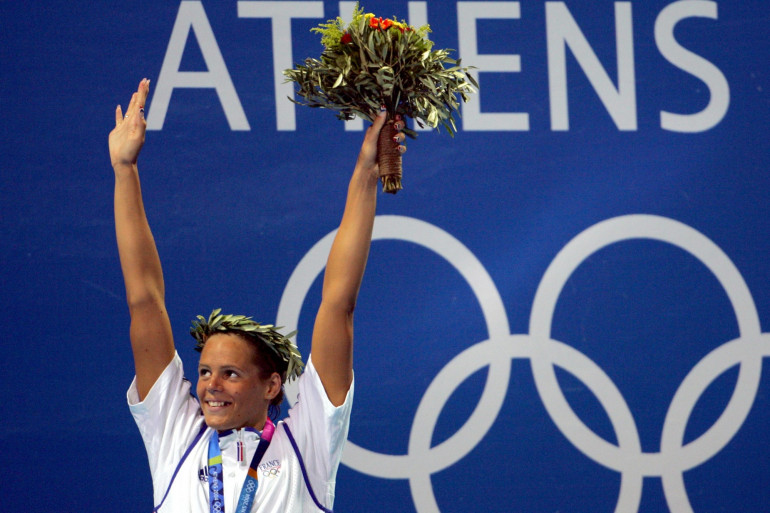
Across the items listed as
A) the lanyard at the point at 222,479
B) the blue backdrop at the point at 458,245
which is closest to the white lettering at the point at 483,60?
the blue backdrop at the point at 458,245

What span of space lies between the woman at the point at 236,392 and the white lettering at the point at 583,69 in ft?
6.89

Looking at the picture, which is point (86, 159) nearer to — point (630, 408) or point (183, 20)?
point (183, 20)

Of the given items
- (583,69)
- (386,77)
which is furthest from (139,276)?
(583,69)

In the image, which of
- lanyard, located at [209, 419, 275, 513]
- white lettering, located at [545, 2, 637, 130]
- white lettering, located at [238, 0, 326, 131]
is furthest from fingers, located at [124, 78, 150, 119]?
white lettering, located at [545, 2, 637, 130]

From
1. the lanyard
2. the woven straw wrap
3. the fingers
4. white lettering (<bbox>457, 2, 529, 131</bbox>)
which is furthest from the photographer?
white lettering (<bbox>457, 2, 529, 131</bbox>)

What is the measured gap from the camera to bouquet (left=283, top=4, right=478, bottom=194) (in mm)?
2727

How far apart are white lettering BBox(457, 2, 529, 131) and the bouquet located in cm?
183

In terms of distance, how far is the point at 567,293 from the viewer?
4613mm

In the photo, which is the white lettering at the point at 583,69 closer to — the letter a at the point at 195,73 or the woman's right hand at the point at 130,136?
the letter a at the point at 195,73

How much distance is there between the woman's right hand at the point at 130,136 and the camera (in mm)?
2758

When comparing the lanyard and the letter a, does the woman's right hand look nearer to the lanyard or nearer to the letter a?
the lanyard

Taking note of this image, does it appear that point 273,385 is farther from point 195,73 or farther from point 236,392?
point 195,73

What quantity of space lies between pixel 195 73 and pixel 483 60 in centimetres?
129

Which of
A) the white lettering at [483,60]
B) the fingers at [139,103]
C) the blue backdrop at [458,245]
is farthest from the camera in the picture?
the white lettering at [483,60]
